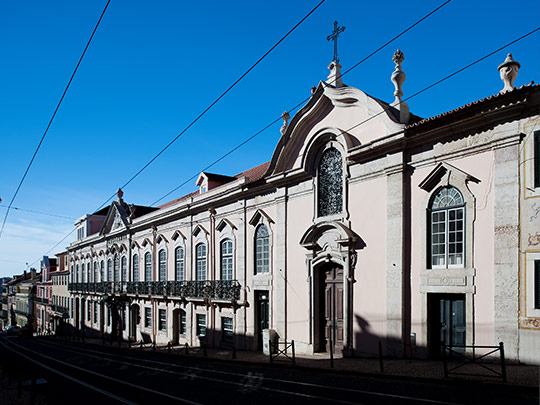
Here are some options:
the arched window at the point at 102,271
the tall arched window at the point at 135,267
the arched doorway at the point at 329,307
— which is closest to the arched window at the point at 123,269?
the tall arched window at the point at 135,267

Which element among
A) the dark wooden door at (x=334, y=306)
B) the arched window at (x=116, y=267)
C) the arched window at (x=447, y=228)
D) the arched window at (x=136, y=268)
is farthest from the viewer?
the arched window at (x=116, y=267)

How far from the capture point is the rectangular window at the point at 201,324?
987 inches

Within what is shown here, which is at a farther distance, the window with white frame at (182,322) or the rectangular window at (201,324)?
the window with white frame at (182,322)

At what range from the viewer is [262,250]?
70.0 feet

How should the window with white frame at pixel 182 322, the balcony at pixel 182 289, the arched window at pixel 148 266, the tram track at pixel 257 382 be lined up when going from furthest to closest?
the arched window at pixel 148 266 → the window with white frame at pixel 182 322 → the balcony at pixel 182 289 → the tram track at pixel 257 382

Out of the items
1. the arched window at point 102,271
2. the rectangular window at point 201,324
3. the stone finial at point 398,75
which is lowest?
the rectangular window at point 201,324

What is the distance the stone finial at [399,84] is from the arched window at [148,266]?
71.3 ft

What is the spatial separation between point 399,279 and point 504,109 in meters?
5.58

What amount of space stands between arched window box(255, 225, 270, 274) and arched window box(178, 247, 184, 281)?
25.6ft

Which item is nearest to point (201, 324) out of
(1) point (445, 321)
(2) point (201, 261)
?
(2) point (201, 261)

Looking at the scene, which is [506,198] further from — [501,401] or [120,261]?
[120,261]

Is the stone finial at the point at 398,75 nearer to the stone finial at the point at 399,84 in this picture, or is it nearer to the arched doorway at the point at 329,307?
the stone finial at the point at 399,84

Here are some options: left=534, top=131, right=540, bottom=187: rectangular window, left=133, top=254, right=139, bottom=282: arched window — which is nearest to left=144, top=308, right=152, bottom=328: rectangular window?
left=133, top=254, right=139, bottom=282: arched window

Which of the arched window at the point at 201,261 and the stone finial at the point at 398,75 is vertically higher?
the stone finial at the point at 398,75
